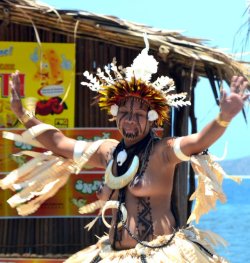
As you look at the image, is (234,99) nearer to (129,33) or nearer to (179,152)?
(179,152)

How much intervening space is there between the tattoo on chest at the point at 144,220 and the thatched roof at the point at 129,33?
8.27 ft

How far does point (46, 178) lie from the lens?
7129 millimetres

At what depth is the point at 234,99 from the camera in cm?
617

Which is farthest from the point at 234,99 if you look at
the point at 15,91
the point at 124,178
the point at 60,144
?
the point at 15,91

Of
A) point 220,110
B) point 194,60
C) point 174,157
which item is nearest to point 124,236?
point 174,157

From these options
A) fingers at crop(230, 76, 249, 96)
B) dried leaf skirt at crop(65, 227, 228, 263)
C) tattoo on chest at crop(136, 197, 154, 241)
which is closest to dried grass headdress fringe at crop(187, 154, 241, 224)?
dried leaf skirt at crop(65, 227, 228, 263)

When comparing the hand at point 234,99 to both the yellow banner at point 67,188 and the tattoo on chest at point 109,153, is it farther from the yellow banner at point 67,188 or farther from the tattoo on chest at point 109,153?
the yellow banner at point 67,188

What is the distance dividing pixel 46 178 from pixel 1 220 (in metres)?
2.47

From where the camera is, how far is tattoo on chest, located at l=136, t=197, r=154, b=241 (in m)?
6.68

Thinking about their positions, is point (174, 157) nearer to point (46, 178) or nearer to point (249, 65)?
point (46, 178)

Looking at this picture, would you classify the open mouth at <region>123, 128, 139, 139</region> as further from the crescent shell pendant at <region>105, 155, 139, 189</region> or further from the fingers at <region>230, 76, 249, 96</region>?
the fingers at <region>230, 76, 249, 96</region>

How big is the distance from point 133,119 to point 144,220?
616mm

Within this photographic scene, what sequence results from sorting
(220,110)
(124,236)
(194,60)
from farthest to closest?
(194,60)
(124,236)
(220,110)

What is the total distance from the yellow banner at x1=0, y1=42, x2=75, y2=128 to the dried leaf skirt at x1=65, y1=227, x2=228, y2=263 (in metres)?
2.64
